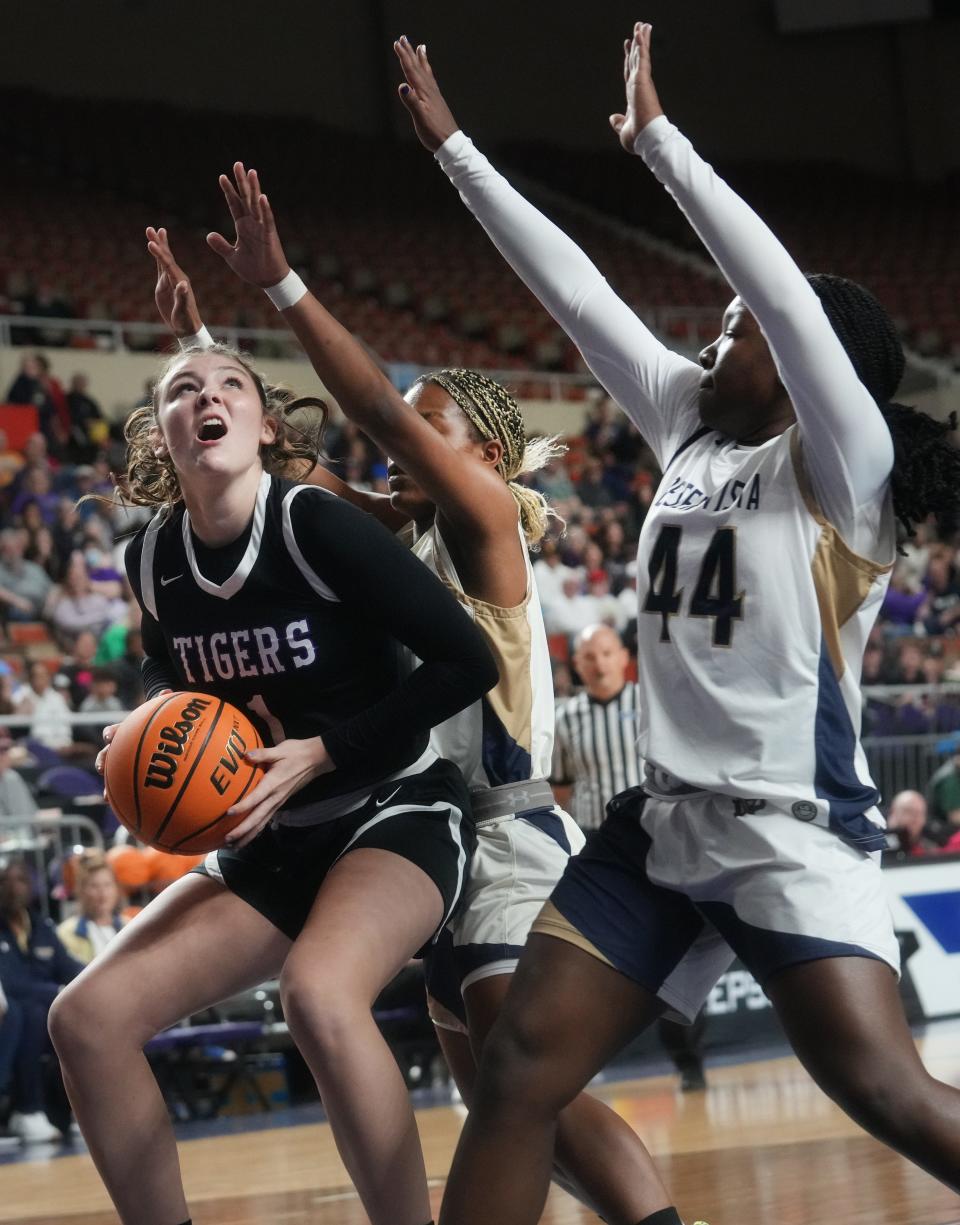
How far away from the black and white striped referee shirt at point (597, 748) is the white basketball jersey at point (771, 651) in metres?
5.20

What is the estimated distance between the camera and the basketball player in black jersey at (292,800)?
2.97m

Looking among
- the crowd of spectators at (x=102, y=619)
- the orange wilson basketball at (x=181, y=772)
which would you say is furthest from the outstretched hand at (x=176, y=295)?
the crowd of spectators at (x=102, y=619)

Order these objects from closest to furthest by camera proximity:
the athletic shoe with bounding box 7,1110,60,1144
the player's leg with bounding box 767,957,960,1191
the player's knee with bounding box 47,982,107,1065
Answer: the player's leg with bounding box 767,957,960,1191
the player's knee with bounding box 47,982,107,1065
the athletic shoe with bounding box 7,1110,60,1144

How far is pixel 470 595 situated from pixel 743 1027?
6070 millimetres

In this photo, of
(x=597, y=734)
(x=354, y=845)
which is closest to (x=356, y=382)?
(x=354, y=845)

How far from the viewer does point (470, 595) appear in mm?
3494

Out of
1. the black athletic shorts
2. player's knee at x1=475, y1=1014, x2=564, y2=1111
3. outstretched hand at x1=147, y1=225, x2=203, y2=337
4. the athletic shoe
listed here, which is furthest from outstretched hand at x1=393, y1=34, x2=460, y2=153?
the athletic shoe

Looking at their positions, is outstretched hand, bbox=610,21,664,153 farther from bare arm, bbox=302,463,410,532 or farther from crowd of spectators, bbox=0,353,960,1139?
crowd of spectators, bbox=0,353,960,1139

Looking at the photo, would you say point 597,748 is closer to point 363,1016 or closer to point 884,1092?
point 363,1016

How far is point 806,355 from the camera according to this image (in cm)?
260

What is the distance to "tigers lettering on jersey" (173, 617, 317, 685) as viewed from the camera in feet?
10.5

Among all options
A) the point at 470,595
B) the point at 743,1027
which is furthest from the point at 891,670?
the point at 470,595

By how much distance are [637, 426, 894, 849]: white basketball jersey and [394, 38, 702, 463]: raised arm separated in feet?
1.05

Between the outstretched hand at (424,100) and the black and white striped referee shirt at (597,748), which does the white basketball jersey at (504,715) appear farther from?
the black and white striped referee shirt at (597,748)
